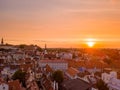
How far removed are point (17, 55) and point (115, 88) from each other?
143 ft

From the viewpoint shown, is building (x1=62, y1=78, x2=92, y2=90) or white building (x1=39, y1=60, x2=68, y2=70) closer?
building (x1=62, y1=78, x2=92, y2=90)

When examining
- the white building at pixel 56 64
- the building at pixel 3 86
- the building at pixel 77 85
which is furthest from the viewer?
the white building at pixel 56 64

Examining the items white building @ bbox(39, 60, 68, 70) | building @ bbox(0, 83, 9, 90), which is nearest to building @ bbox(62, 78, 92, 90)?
building @ bbox(0, 83, 9, 90)

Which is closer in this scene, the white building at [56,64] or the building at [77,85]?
the building at [77,85]

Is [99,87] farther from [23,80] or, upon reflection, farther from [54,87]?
[23,80]

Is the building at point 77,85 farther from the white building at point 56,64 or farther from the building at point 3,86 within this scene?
the white building at point 56,64

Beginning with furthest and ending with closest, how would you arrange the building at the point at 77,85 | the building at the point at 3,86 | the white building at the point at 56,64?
the white building at the point at 56,64
the building at the point at 77,85
the building at the point at 3,86

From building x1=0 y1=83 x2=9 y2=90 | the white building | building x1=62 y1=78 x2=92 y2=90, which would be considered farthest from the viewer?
the white building

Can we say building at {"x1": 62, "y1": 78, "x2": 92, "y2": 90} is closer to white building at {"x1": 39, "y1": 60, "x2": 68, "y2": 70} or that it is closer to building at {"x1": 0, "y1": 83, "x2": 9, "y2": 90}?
building at {"x1": 0, "y1": 83, "x2": 9, "y2": 90}

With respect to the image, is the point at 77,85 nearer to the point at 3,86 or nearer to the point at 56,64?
the point at 3,86

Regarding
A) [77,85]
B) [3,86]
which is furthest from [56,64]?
[3,86]

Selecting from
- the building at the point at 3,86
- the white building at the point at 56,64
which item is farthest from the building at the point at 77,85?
the white building at the point at 56,64

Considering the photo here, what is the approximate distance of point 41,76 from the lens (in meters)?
33.4

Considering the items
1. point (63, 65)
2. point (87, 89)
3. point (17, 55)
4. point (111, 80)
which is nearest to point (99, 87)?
point (87, 89)
